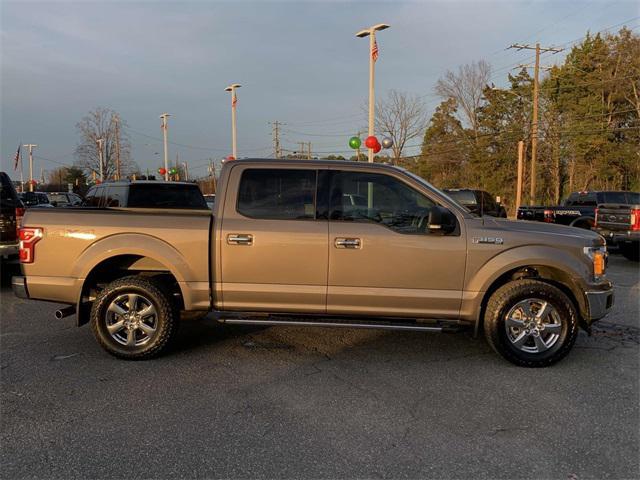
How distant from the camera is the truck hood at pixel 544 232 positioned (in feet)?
15.5

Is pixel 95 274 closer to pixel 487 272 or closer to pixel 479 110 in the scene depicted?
pixel 487 272

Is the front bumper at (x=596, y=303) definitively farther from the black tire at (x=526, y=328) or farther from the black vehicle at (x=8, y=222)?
the black vehicle at (x=8, y=222)

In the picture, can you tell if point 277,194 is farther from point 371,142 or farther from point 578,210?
point 578,210

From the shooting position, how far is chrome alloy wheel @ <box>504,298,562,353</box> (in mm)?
4727

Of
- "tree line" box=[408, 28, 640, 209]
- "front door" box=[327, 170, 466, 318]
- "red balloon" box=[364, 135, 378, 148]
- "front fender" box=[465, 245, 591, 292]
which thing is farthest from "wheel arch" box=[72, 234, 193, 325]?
"tree line" box=[408, 28, 640, 209]

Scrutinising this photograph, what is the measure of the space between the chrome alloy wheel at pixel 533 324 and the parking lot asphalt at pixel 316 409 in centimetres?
27

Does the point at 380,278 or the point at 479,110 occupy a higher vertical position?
the point at 479,110

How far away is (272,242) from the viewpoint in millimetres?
4777

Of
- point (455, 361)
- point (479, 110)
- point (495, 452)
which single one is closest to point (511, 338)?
point (455, 361)

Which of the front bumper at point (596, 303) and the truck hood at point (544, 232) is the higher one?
the truck hood at point (544, 232)

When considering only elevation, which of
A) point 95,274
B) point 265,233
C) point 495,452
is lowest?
point 495,452

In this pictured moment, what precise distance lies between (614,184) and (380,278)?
41236 mm

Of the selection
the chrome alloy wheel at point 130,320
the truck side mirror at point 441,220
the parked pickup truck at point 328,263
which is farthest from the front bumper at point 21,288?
the truck side mirror at point 441,220

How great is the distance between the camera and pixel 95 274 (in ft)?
16.8
